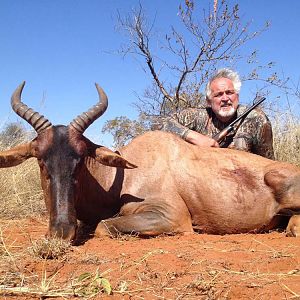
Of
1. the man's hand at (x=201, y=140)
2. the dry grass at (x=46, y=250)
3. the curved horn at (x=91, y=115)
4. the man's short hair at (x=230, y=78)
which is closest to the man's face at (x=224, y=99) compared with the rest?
the man's short hair at (x=230, y=78)

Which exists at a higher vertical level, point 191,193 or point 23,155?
point 23,155

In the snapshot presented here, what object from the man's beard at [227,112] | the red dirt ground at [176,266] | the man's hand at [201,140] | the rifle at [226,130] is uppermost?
the man's beard at [227,112]

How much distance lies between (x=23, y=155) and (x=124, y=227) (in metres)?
1.28

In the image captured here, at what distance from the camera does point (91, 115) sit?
4871 mm

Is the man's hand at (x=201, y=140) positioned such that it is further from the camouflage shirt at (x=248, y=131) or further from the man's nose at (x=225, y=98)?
the man's nose at (x=225, y=98)

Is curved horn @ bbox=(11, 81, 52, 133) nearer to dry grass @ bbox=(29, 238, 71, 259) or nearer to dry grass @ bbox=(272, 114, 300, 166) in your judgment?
dry grass @ bbox=(29, 238, 71, 259)

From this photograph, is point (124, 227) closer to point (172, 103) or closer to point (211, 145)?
point (211, 145)

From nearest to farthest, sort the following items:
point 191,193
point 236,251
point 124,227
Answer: point 236,251 → point 124,227 → point 191,193

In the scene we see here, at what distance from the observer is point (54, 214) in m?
4.12

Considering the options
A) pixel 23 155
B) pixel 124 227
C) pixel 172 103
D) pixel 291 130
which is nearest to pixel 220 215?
pixel 124 227

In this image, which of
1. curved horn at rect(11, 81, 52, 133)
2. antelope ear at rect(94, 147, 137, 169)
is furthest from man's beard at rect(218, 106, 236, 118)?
curved horn at rect(11, 81, 52, 133)

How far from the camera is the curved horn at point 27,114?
461 cm

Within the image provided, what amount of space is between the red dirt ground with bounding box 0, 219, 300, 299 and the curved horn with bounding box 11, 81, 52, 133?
1.12m

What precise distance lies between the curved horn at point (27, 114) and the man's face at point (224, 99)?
3124 mm
